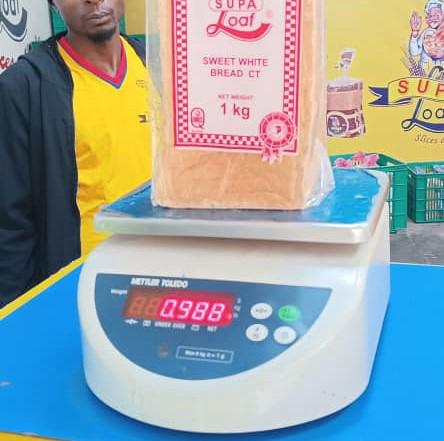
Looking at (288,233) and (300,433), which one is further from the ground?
(288,233)

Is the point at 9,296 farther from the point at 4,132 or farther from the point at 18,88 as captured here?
the point at 18,88

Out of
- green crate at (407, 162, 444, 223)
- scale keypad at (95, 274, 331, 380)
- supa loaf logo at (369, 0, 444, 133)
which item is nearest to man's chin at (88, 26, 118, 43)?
scale keypad at (95, 274, 331, 380)

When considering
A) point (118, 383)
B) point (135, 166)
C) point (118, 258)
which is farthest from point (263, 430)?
point (135, 166)

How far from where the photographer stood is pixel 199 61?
72 centimetres

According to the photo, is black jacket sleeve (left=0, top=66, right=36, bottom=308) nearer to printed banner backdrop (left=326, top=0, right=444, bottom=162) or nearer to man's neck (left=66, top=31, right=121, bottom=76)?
man's neck (left=66, top=31, right=121, bottom=76)

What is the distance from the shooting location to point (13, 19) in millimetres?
3443

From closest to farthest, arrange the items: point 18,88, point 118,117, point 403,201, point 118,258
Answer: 1. point 118,258
2. point 18,88
3. point 118,117
4. point 403,201

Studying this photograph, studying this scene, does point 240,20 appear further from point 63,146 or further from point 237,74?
point 63,146

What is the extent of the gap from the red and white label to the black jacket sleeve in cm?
102

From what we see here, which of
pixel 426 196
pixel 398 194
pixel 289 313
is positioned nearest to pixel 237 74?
pixel 289 313

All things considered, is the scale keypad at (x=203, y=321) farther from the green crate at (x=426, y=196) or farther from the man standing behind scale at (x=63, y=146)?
the green crate at (x=426, y=196)

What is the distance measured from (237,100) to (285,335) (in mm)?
273

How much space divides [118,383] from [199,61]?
36 centimetres

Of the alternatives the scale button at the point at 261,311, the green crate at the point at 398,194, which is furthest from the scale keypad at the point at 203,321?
the green crate at the point at 398,194
